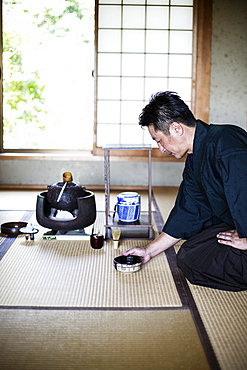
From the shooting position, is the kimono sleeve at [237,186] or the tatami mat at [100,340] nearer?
the tatami mat at [100,340]

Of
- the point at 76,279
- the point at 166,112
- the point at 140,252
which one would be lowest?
the point at 76,279

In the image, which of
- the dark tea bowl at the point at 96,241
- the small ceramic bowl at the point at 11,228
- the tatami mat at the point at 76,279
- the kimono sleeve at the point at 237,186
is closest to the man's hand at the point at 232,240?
the kimono sleeve at the point at 237,186

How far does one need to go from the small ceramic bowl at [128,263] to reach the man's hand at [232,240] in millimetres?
518

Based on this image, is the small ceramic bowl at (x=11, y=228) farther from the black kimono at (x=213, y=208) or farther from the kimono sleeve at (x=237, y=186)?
the kimono sleeve at (x=237, y=186)

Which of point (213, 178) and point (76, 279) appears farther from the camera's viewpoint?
point (76, 279)

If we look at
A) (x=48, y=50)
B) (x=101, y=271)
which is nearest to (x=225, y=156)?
(x=101, y=271)

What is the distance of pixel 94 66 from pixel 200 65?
3.85ft

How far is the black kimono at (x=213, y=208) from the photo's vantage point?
7.61 feet

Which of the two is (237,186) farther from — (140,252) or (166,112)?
(140,252)

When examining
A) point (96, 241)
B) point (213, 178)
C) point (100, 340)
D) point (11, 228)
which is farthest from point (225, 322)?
point (11, 228)

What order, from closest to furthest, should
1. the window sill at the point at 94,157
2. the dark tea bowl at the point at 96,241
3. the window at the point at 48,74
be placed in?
1. the dark tea bowl at the point at 96,241
2. the window sill at the point at 94,157
3. the window at the point at 48,74

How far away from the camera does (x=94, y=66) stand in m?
5.66

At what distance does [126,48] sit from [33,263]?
3370 mm

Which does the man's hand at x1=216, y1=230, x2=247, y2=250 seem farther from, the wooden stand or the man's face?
the wooden stand
